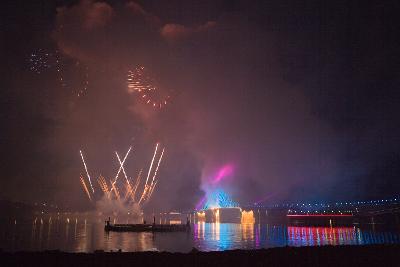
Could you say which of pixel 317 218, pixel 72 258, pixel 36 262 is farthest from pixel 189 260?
pixel 317 218

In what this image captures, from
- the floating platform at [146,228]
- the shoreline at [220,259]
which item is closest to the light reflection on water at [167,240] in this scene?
the floating platform at [146,228]

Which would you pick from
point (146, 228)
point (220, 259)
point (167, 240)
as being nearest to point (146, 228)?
point (146, 228)

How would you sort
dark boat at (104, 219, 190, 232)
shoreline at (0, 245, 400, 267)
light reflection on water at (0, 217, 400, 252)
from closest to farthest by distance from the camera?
shoreline at (0, 245, 400, 267), light reflection on water at (0, 217, 400, 252), dark boat at (104, 219, 190, 232)

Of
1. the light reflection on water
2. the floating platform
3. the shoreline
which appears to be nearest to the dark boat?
the floating platform

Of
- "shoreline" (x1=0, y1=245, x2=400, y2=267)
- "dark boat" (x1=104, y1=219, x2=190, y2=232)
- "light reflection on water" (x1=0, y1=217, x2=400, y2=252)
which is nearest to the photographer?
"shoreline" (x1=0, y1=245, x2=400, y2=267)

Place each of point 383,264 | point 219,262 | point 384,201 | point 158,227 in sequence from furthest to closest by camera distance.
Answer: point 384,201 → point 158,227 → point 219,262 → point 383,264

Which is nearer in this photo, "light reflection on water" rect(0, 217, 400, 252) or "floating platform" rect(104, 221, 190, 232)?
"light reflection on water" rect(0, 217, 400, 252)

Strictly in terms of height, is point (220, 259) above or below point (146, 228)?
below

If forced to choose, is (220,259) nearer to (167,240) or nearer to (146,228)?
(167,240)

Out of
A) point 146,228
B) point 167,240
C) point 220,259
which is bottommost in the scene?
point 167,240

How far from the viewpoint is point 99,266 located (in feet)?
76.4

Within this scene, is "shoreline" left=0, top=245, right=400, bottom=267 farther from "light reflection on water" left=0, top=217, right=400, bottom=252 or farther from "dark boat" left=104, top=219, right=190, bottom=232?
"dark boat" left=104, top=219, right=190, bottom=232

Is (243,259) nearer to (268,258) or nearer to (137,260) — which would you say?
(268,258)

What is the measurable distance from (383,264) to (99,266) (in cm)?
1885
